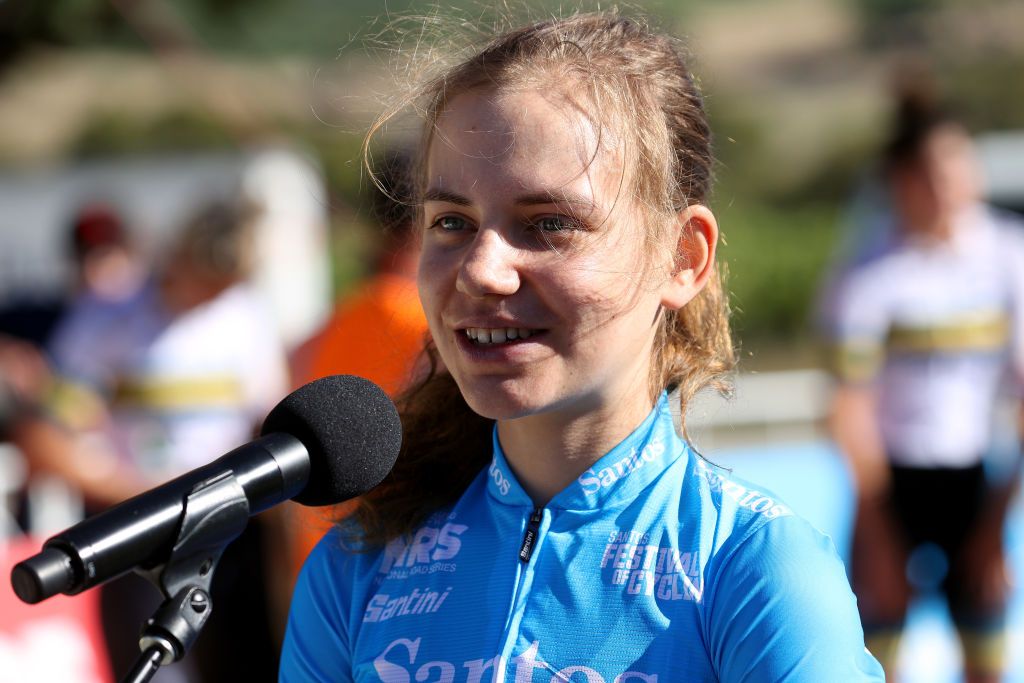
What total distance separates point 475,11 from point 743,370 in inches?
31.0

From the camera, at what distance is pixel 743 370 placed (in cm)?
229

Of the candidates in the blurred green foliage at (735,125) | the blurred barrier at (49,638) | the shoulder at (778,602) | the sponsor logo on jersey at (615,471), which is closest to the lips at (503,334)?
the sponsor logo on jersey at (615,471)

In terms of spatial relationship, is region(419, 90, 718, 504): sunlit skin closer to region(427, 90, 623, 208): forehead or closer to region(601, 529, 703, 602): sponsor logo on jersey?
region(427, 90, 623, 208): forehead

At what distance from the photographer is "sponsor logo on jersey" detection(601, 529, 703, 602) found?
1635 millimetres

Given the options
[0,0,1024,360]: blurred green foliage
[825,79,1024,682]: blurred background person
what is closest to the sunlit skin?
[0,0,1024,360]: blurred green foliage

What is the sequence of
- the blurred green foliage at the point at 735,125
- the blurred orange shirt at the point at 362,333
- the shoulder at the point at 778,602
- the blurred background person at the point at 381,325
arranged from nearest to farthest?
1. the shoulder at the point at 778,602
2. the blurred background person at the point at 381,325
3. the blurred orange shirt at the point at 362,333
4. the blurred green foliage at the point at 735,125

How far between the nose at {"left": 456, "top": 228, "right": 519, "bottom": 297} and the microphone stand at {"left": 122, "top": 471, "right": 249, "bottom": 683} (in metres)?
0.39

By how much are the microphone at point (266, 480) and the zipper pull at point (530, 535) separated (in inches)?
8.5

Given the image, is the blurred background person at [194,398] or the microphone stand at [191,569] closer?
the microphone stand at [191,569]

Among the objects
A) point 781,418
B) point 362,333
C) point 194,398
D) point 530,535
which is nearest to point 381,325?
point 362,333

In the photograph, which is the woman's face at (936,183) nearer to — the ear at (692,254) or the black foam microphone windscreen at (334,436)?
the ear at (692,254)

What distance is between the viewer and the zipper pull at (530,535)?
1.77 meters

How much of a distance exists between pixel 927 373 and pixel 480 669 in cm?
418

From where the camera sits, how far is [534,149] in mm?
1678
